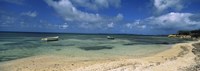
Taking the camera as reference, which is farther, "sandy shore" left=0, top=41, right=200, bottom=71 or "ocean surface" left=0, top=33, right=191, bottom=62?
"ocean surface" left=0, top=33, right=191, bottom=62

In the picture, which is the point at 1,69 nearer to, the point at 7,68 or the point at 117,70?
the point at 7,68

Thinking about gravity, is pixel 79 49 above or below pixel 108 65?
below

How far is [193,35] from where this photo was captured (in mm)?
111125

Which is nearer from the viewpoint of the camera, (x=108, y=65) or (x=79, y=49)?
(x=108, y=65)

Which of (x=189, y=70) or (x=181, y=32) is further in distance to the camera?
(x=181, y=32)

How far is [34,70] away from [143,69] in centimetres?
928

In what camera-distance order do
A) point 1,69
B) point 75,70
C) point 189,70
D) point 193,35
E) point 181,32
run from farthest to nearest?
point 181,32, point 193,35, point 1,69, point 75,70, point 189,70

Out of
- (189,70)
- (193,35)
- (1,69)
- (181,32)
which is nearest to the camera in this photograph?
(189,70)

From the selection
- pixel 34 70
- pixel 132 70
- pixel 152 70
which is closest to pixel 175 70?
pixel 152 70

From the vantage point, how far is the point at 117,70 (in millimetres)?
15406

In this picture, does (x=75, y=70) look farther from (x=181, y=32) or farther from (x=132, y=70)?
(x=181, y=32)

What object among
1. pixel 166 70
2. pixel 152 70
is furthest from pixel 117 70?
pixel 166 70

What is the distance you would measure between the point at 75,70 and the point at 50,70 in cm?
238

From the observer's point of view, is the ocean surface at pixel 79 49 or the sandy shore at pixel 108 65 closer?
the sandy shore at pixel 108 65
